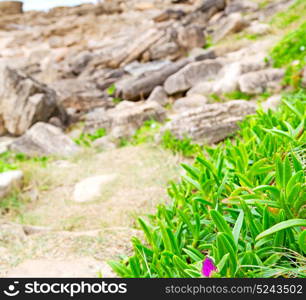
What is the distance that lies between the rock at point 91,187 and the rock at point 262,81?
4730 millimetres

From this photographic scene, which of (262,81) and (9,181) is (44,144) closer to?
(9,181)

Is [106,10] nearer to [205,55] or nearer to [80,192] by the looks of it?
[205,55]

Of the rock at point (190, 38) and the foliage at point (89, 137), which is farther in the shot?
the rock at point (190, 38)

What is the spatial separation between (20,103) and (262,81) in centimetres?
689

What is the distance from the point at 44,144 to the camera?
7941 mm

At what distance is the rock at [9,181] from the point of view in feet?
16.3

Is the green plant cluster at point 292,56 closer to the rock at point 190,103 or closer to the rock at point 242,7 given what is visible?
the rock at point 190,103

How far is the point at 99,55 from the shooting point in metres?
16.7

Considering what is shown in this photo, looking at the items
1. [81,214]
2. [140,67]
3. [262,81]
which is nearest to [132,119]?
[262,81]

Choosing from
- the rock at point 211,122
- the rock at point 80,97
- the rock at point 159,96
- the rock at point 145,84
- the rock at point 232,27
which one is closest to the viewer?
the rock at point 211,122

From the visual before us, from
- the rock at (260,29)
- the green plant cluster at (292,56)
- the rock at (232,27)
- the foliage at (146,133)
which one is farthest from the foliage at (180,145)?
the rock at (232,27)

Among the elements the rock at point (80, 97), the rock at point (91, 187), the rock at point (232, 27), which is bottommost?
the rock at point (80, 97)

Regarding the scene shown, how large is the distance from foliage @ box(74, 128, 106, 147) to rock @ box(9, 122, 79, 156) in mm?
263

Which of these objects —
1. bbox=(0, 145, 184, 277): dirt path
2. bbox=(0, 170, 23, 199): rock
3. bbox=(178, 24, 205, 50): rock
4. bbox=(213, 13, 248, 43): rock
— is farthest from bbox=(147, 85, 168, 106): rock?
bbox=(213, 13, 248, 43): rock
